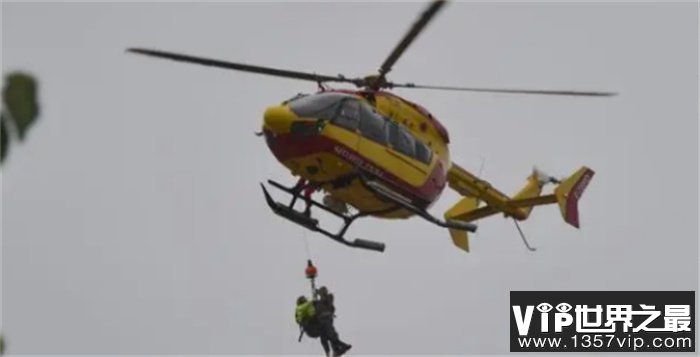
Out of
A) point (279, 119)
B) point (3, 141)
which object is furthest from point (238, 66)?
point (3, 141)

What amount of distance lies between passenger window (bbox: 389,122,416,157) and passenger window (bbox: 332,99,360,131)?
642mm

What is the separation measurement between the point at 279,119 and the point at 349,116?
0.95 meters

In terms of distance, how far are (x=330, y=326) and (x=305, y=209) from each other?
1.65 m

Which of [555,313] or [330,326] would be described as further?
[555,313]

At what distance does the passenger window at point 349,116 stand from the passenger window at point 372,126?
100 millimetres

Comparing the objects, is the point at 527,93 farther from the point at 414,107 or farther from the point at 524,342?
the point at 524,342

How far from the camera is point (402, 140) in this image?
1481 cm

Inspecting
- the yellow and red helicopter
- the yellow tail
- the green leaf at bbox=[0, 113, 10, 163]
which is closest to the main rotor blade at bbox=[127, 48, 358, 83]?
the yellow and red helicopter

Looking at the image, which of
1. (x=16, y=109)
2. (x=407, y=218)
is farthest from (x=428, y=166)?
(x=16, y=109)

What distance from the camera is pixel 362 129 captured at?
560 inches

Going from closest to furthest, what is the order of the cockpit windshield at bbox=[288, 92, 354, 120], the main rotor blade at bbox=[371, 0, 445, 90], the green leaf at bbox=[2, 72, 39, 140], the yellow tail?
1. the green leaf at bbox=[2, 72, 39, 140]
2. the main rotor blade at bbox=[371, 0, 445, 90]
3. the cockpit windshield at bbox=[288, 92, 354, 120]
4. the yellow tail

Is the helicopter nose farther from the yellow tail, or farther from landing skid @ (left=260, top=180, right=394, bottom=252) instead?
the yellow tail

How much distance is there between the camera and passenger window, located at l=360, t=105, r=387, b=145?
14.3 metres

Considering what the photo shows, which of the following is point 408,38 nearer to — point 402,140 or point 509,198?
point 402,140
